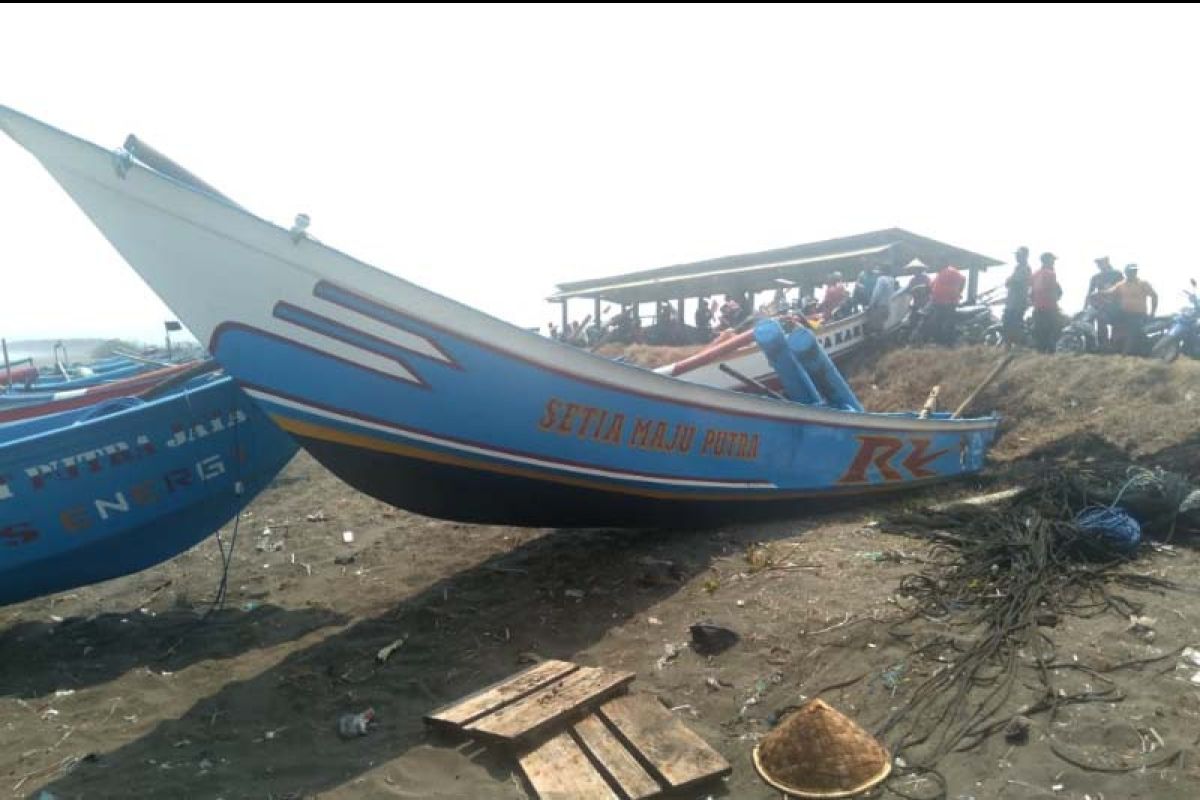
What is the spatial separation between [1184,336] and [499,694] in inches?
432

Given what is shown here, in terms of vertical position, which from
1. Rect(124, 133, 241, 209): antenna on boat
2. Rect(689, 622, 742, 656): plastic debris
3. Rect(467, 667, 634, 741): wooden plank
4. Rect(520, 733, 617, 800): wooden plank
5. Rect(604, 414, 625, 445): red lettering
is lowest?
Rect(520, 733, 617, 800): wooden plank

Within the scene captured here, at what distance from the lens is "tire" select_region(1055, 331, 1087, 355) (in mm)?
11227

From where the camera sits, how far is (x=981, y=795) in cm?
293

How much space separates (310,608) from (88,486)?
1.67m

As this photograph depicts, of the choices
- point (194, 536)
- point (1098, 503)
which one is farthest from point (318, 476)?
point (1098, 503)

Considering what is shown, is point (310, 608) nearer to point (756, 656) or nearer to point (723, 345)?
point (756, 656)

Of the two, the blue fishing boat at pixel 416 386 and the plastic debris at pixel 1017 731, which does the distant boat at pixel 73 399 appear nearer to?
the blue fishing boat at pixel 416 386

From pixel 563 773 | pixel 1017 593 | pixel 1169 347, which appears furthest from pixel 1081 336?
pixel 563 773

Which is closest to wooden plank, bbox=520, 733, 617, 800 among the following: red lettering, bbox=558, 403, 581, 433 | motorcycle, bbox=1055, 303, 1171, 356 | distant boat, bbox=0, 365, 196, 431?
red lettering, bbox=558, 403, 581, 433

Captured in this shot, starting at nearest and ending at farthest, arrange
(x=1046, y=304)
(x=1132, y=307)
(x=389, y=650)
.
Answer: (x=389, y=650), (x=1132, y=307), (x=1046, y=304)

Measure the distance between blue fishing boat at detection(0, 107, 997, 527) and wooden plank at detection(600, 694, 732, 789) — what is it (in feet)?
6.29

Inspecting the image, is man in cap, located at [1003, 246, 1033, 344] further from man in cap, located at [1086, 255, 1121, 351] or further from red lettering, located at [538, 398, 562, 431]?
red lettering, located at [538, 398, 562, 431]

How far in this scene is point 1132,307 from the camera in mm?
10547

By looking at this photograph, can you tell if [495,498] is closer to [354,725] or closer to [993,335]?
[354,725]
